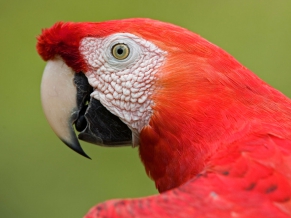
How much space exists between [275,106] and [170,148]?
0.85 ft

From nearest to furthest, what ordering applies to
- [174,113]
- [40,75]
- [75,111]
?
[174,113] < [75,111] < [40,75]

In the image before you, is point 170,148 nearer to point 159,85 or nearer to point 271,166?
point 159,85

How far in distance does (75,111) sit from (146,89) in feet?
0.70

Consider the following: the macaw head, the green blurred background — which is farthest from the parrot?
the green blurred background

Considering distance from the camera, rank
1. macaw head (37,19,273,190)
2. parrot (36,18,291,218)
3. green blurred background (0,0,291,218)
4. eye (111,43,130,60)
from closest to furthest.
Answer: parrot (36,18,291,218) → macaw head (37,19,273,190) → eye (111,43,130,60) → green blurred background (0,0,291,218)

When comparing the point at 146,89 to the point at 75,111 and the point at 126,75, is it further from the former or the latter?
the point at 75,111

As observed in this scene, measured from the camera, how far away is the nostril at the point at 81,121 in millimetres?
1267

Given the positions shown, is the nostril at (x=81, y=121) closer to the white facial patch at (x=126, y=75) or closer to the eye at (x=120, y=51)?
the white facial patch at (x=126, y=75)

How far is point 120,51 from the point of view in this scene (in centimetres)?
121

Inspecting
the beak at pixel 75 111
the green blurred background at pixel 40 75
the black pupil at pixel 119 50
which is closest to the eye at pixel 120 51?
the black pupil at pixel 119 50

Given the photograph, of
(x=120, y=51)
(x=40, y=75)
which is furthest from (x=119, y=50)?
(x=40, y=75)

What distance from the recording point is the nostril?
1267 millimetres

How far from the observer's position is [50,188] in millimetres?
2779

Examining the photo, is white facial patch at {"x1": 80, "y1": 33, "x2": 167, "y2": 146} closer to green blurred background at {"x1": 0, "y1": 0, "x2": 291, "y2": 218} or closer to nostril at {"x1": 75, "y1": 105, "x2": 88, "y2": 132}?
nostril at {"x1": 75, "y1": 105, "x2": 88, "y2": 132}
